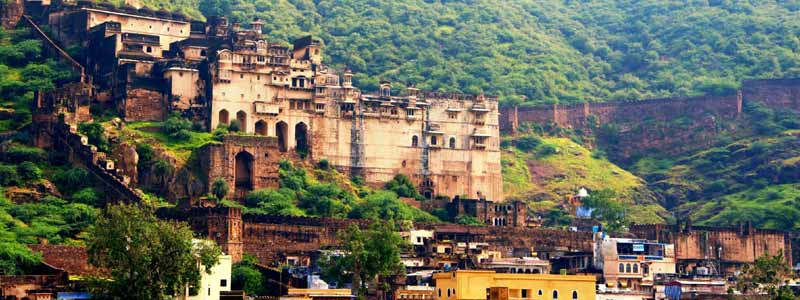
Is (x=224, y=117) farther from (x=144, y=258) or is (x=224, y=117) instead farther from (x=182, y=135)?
(x=144, y=258)

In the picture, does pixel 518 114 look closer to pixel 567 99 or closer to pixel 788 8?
pixel 567 99

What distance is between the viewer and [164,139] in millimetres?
101125

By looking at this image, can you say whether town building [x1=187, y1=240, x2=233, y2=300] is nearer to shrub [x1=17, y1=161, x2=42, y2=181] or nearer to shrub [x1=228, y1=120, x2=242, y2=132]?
shrub [x1=17, y1=161, x2=42, y2=181]

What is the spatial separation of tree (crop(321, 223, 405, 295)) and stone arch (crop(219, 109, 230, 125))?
1833 centimetres

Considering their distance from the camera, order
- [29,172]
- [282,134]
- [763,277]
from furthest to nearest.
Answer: [282,134] → [29,172] → [763,277]

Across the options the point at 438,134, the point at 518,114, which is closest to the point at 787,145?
the point at 518,114

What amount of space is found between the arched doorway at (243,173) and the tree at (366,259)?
13.4 meters

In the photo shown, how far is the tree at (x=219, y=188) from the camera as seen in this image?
97875 millimetres

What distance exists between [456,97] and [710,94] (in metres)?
29.9

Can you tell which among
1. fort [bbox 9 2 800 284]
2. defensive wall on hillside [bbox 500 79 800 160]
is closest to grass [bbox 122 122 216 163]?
fort [bbox 9 2 800 284]

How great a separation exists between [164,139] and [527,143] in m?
33.4

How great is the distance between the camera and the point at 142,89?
10362 centimetres

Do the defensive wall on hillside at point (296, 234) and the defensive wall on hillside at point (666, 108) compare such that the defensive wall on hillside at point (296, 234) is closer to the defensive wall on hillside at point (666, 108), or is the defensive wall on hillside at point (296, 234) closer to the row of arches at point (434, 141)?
the row of arches at point (434, 141)

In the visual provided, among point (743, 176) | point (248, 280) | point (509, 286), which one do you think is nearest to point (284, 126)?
point (248, 280)
